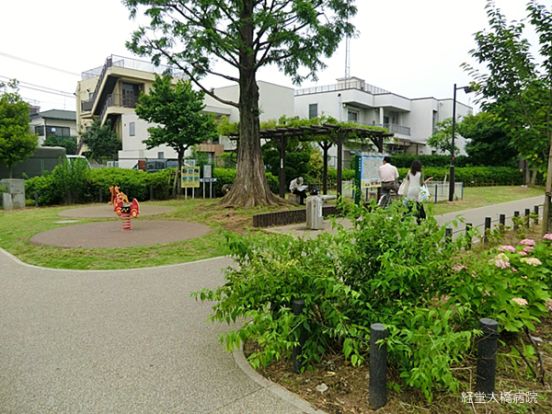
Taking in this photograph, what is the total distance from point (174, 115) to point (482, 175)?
879 inches

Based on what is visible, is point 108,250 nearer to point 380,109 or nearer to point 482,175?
point 482,175

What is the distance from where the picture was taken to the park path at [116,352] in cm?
284

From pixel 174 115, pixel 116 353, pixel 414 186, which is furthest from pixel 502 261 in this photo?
pixel 174 115

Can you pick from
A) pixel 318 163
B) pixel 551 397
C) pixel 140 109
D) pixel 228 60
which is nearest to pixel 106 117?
pixel 140 109

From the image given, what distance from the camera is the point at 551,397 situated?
2801mm

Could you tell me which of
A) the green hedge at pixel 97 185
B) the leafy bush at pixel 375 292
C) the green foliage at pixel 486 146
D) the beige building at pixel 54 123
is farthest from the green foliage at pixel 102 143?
the leafy bush at pixel 375 292

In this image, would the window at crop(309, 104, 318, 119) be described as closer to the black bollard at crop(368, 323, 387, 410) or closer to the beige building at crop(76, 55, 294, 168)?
the beige building at crop(76, 55, 294, 168)

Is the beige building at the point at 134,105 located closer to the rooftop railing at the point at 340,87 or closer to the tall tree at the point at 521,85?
the rooftop railing at the point at 340,87

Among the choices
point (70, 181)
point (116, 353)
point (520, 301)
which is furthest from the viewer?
point (70, 181)

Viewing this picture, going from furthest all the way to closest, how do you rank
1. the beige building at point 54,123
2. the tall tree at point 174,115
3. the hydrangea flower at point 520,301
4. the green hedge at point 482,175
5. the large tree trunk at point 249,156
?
1. the beige building at point 54,123
2. the green hedge at point 482,175
3. the tall tree at point 174,115
4. the large tree trunk at point 249,156
5. the hydrangea flower at point 520,301

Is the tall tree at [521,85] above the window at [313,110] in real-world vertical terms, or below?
below

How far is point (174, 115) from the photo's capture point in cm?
1964

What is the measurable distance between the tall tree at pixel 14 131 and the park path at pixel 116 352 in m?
14.4

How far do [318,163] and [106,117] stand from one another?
2416 cm
